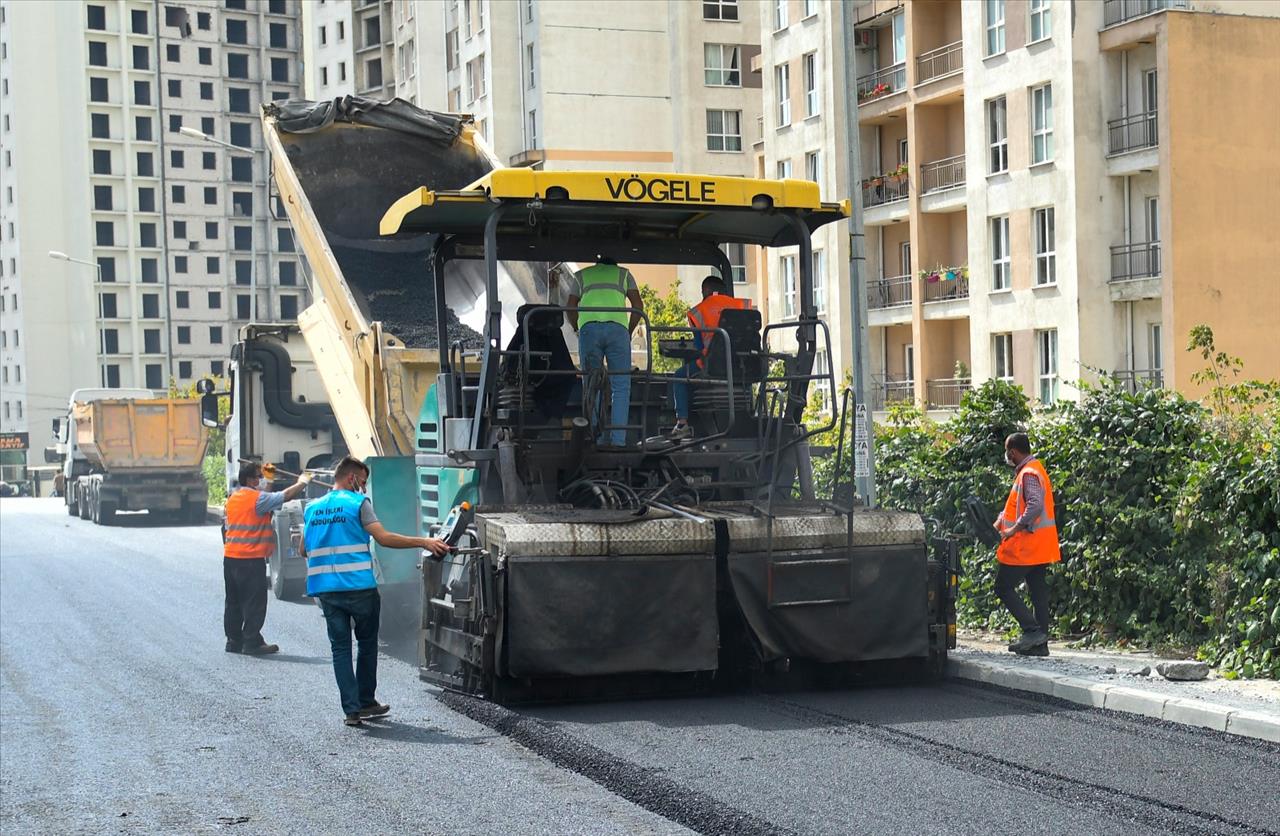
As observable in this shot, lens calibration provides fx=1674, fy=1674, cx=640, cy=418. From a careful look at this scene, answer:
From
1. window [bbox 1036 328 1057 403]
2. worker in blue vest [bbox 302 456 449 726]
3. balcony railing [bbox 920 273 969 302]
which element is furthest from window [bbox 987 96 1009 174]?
worker in blue vest [bbox 302 456 449 726]

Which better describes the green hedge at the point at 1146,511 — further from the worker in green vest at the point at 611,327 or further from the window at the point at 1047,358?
the window at the point at 1047,358

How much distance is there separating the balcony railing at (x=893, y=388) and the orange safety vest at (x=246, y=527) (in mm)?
27300

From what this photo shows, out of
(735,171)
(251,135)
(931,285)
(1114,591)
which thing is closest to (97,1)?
(251,135)

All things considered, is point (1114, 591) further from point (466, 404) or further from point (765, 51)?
point (765, 51)

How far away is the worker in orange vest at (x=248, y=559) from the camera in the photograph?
12711mm

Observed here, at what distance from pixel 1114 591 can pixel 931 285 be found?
27488 millimetres

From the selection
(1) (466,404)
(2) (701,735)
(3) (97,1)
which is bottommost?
(2) (701,735)

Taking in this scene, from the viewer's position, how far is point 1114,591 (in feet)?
34.9

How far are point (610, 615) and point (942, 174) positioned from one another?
99.0ft

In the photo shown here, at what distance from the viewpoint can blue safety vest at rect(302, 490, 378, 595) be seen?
9.14m

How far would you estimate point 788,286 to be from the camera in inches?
1656

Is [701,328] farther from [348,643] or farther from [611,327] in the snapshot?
[348,643]

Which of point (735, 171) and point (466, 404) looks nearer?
point (466, 404)

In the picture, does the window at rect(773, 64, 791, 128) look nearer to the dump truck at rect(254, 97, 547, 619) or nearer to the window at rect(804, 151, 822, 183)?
the window at rect(804, 151, 822, 183)
